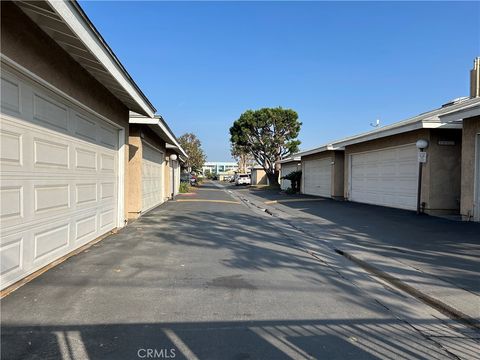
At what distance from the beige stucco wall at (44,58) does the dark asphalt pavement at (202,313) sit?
2966 mm

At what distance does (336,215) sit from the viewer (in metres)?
14.7

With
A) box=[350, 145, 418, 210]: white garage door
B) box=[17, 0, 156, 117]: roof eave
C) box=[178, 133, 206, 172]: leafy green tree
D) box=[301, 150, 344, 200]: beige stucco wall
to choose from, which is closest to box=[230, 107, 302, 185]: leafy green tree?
box=[178, 133, 206, 172]: leafy green tree

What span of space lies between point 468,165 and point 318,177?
1559 cm

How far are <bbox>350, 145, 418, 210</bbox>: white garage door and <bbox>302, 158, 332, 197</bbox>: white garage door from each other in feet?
12.2

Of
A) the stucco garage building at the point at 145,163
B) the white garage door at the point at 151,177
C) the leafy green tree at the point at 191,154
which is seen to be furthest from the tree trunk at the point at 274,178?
the white garage door at the point at 151,177

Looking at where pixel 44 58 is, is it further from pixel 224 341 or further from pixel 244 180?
pixel 244 180

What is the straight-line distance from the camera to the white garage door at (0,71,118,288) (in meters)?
4.96

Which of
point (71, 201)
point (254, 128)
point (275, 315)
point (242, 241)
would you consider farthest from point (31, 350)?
point (254, 128)

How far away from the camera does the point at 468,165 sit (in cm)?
1206

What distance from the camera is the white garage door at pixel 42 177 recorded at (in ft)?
16.3

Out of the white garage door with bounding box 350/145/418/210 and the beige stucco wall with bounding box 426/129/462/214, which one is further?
the white garage door with bounding box 350/145/418/210

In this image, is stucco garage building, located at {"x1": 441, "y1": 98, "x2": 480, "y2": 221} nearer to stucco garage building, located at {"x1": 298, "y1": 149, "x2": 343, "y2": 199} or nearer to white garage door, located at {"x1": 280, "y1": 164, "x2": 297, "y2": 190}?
stucco garage building, located at {"x1": 298, "y1": 149, "x2": 343, "y2": 199}

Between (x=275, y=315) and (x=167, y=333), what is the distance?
4.10 feet

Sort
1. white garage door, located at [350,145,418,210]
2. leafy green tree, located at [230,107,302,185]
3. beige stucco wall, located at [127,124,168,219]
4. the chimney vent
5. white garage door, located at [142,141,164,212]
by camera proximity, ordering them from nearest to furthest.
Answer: beige stucco wall, located at [127,124,168,219], white garage door, located at [142,141,164,212], white garage door, located at [350,145,418,210], the chimney vent, leafy green tree, located at [230,107,302,185]
